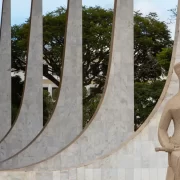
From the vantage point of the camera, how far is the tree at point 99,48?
5431cm

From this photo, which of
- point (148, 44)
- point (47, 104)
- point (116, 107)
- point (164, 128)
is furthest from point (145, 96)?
point (164, 128)

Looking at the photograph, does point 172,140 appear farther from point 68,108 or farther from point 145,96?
point 145,96

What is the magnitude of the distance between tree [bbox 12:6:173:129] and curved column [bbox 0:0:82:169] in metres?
23.3

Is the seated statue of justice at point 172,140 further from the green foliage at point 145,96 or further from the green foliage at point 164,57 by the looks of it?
the green foliage at point 164,57

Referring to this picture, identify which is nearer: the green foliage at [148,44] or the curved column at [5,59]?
the curved column at [5,59]

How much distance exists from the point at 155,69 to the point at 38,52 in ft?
76.2

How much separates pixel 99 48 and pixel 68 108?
2753 centimetres

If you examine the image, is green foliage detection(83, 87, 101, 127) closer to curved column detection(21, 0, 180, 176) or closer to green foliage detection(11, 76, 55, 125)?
green foliage detection(11, 76, 55, 125)

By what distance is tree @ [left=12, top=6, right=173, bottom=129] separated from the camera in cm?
5431

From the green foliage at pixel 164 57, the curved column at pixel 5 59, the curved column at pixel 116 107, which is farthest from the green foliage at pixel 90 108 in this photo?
the curved column at pixel 116 107

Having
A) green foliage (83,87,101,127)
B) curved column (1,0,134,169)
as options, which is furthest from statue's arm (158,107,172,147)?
green foliage (83,87,101,127)

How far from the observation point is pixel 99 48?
55344 millimetres

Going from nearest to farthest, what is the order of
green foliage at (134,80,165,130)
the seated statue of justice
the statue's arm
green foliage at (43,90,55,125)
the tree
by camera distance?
the seated statue of justice → the statue's arm → green foliage at (134,80,165,130) → green foliage at (43,90,55,125) → the tree

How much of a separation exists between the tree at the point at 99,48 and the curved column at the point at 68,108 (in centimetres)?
2326
